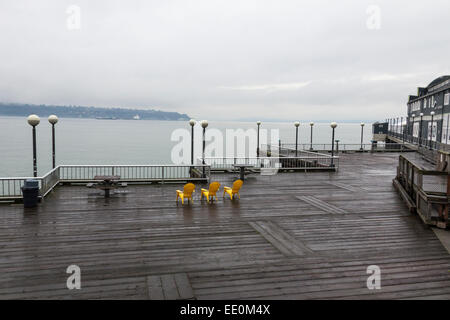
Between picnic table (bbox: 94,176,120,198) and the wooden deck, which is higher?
picnic table (bbox: 94,176,120,198)

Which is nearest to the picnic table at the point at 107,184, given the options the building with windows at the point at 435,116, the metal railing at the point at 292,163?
the metal railing at the point at 292,163

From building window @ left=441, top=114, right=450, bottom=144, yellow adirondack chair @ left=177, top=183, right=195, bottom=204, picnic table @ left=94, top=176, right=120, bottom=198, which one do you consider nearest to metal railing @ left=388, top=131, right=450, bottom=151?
building window @ left=441, top=114, right=450, bottom=144

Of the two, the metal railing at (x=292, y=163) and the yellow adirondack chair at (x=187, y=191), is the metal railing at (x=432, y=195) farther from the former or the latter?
the metal railing at (x=292, y=163)

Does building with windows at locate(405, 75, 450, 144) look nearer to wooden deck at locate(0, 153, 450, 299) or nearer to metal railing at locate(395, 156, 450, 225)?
metal railing at locate(395, 156, 450, 225)

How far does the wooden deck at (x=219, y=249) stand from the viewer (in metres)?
6.12

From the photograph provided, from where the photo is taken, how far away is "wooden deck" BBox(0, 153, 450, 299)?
6117 mm

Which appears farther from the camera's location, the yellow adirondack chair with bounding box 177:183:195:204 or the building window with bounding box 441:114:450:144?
the building window with bounding box 441:114:450:144

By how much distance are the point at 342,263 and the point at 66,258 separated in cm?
553

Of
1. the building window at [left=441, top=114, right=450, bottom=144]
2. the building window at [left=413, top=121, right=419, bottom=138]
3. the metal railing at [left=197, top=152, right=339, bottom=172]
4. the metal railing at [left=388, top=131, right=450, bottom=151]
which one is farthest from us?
the building window at [left=413, top=121, right=419, bottom=138]

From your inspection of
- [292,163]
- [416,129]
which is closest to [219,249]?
[292,163]

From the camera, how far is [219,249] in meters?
8.09

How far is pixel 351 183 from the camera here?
18.0 meters

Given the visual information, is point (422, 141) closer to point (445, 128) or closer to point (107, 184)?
point (445, 128)
